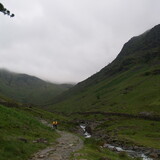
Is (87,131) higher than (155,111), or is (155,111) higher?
(155,111)

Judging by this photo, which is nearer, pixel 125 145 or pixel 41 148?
pixel 41 148

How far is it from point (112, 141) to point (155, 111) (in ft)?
220

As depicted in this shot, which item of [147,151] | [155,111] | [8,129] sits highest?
[155,111]

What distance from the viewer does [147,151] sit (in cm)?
5497

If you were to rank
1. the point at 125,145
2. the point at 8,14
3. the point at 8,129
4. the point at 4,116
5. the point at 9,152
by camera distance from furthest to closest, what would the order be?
the point at 125,145, the point at 4,116, the point at 8,129, the point at 8,14, the point at 9,152

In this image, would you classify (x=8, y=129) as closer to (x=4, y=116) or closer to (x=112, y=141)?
(x=4, y=116)

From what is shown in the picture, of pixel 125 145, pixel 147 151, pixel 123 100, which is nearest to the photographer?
pixel 147 151

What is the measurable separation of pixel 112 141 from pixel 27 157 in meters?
48.9

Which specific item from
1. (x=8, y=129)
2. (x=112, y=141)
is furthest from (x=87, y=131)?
(x=8, y=129)

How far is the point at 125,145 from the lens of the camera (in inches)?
2472

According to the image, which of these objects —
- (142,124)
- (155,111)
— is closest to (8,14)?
(142,124)

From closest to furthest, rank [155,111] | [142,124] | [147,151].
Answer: [147,151]
[142,124]
[155,111]

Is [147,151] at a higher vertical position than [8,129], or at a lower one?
lower

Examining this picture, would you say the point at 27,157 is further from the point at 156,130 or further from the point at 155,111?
the point at 155,111
